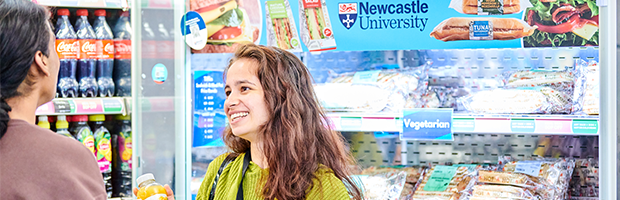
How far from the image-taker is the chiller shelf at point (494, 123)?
1.79 metres

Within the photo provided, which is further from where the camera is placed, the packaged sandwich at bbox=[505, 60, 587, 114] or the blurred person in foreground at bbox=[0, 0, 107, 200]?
the packaged sandwich at bbox=[505, 60, 587, 114]

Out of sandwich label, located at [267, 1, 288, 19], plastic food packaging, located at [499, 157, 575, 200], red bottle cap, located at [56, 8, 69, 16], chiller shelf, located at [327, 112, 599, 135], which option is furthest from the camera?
red bottle cap, located at [56, 8, 69, 16]

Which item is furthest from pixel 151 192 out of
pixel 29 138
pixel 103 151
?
pixel 103 151

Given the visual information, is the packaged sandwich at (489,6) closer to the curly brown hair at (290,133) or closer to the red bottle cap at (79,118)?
the curly brown hair at (290,133)

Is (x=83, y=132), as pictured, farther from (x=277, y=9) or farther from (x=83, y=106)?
(x=277, y=9)

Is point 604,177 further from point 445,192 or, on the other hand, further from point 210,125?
point 210,125

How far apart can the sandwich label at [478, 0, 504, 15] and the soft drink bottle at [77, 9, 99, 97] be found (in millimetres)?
1835

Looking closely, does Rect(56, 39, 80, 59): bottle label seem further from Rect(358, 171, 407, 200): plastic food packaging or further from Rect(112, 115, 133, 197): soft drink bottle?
Rect(358, 171, 407, 200): plastic food packaging

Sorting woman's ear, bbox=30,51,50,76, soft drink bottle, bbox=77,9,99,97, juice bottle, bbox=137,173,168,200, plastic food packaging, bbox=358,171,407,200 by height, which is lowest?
plastic food packaging, bbox=358,171,407,200

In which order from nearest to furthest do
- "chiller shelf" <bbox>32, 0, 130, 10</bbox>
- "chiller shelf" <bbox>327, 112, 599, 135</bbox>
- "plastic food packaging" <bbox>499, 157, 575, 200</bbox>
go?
"chiller shelf" <bbox>327, 112, 599, 135</bbox>
"plastic food packaging" <bbox>499, 157, 575, 200</bbox>
"chiller shelf" <bbox>32, 0, 130, 10</bbox>

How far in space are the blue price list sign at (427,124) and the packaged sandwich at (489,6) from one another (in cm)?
41

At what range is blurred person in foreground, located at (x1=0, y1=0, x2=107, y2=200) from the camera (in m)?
0.79

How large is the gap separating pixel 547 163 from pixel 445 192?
45 centimetres

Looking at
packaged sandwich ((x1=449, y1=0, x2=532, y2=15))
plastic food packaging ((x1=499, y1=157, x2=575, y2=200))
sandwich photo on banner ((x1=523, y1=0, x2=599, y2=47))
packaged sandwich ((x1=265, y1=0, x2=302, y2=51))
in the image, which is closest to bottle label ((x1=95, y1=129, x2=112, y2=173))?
packaged sandwich ((x1=265, y1=0, x2=302, y2=51))
